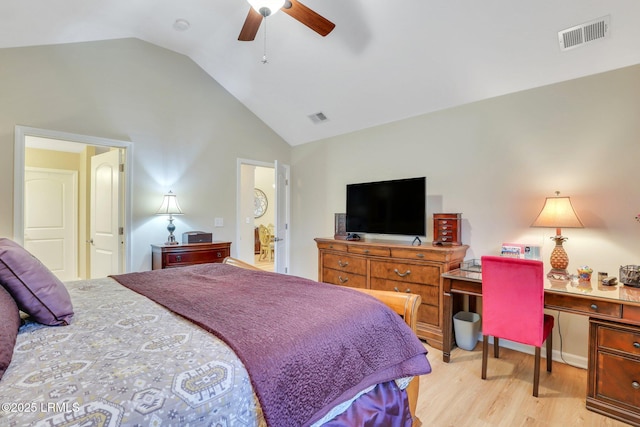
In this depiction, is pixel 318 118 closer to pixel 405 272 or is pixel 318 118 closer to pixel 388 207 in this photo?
pixel 388 207

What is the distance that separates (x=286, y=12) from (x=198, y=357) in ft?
6.94

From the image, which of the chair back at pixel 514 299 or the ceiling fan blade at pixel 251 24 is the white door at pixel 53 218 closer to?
the ceiling fan blade at pixel 251 24

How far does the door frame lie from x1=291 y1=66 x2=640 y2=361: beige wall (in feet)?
9.58

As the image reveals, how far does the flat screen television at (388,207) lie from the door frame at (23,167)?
2612 mm

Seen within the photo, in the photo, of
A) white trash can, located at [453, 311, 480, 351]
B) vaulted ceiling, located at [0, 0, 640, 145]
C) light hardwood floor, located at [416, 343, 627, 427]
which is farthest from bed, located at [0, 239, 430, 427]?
vaulted ceiling, located at [0, 0, 640, 145]

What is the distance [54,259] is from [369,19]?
5.89m

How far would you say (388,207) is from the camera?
356 centimetres

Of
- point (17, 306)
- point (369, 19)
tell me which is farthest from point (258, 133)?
point (17, 306)

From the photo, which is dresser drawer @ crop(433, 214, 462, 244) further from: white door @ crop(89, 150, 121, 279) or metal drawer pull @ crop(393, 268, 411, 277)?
white door @ crop(89, 150, 121, 279)

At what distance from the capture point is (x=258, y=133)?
473cm

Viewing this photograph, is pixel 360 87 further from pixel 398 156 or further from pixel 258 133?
pixel 258 133

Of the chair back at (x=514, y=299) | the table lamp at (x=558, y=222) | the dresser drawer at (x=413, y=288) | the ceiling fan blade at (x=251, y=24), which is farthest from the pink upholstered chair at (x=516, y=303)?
the ceiling fan blade at (x=251, y=24)

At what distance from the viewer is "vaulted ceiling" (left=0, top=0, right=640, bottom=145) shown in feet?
7.63

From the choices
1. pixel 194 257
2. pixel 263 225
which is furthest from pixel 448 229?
pixel 263 225
